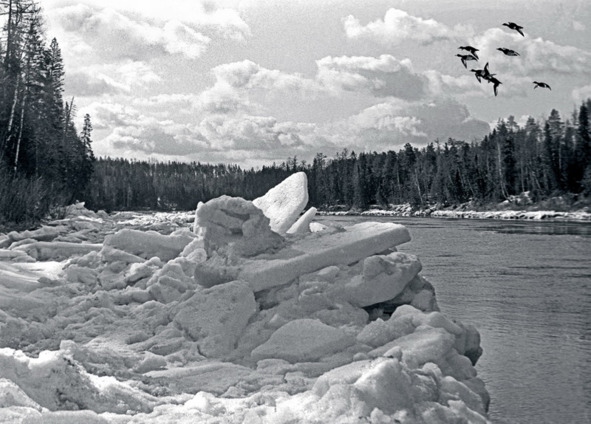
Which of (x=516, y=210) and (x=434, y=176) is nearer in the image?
(x=516, y=210)

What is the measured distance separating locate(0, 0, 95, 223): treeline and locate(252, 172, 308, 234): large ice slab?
37.5 feet

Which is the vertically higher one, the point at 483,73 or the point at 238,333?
the point at 483,73

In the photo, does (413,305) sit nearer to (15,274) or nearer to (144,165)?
(15,274)

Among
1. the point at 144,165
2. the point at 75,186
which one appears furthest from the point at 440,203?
the point at 144,165

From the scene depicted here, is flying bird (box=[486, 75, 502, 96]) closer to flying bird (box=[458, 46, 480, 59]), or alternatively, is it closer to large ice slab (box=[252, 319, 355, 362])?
flying bird (box=[458, 46, 480, 59])

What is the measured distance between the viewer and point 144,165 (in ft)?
589

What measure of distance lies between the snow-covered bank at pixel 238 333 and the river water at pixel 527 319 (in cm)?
92

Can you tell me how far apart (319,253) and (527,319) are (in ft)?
17.7

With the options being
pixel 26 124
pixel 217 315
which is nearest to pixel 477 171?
pixel 26 124

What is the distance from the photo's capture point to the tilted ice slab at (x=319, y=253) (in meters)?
8.05

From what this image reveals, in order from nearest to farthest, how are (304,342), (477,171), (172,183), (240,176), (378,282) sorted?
(304,342), (378,282), (477,171), (172,183), (240,176)

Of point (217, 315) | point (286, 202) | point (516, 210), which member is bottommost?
point (516, 210)

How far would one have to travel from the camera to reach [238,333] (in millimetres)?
7164

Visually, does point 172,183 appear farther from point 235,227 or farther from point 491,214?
point 235,227
